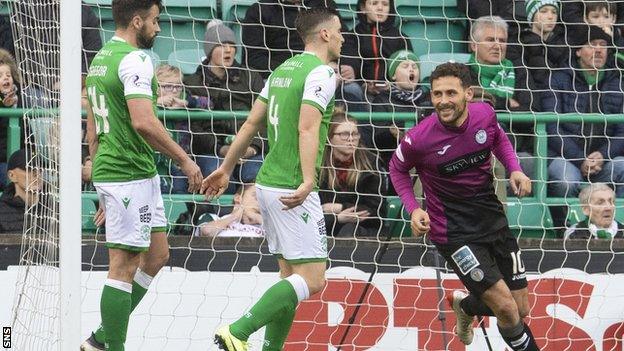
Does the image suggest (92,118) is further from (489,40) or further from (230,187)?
(489,40)

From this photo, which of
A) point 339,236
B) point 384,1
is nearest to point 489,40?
point 384,1

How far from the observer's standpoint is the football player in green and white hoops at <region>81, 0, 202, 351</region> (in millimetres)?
7203

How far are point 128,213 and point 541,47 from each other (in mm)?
3851

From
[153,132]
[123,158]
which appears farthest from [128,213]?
[153,132]

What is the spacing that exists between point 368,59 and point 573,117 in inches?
56.7

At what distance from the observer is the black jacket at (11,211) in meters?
8.92

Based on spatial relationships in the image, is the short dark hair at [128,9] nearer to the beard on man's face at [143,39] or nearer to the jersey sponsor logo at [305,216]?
the beard on man's face at [143,39]

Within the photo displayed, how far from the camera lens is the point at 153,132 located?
7059 mm

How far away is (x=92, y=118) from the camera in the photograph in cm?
745

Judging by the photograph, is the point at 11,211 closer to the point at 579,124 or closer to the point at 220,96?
the point at 220,96

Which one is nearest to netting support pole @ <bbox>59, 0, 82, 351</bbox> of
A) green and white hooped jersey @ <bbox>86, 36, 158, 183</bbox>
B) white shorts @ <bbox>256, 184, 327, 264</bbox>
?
green and white hooped jersey @ <bbox>86, 36, 158, 183</bbox>

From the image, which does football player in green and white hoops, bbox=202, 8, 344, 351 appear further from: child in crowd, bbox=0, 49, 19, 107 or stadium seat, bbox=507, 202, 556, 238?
stadium seat, bbox=507, 202, 556, 238

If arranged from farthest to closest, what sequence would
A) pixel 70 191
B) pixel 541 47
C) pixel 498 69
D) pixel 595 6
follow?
1. pixel 595 6
2. pixel 541 47
3. pixel 498 69
4. pixel 70 191
